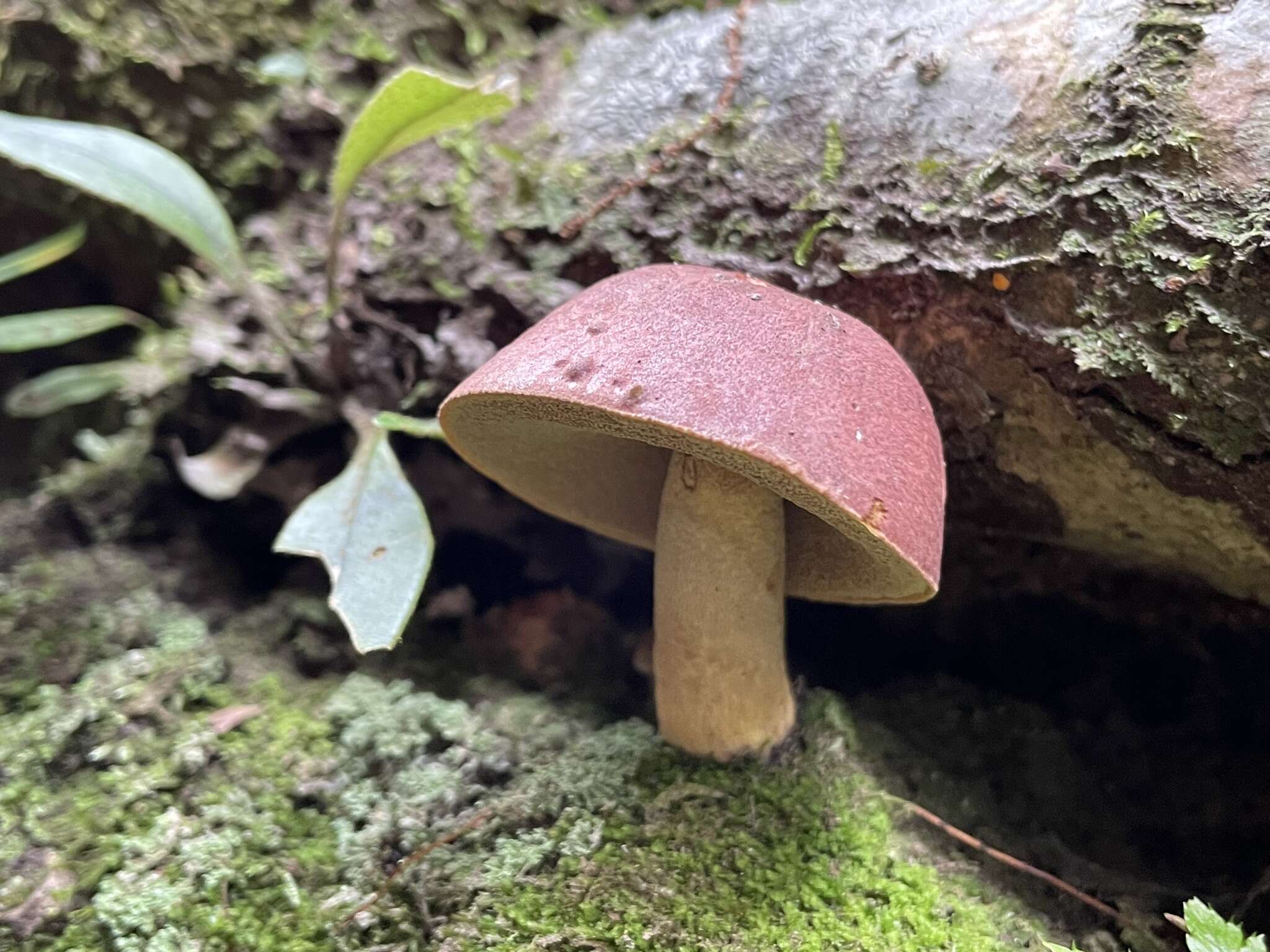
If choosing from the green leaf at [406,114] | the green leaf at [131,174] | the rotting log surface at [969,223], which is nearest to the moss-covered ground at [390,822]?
the rotting log surface at [969,223]

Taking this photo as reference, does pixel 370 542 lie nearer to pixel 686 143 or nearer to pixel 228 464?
pixel 228 464

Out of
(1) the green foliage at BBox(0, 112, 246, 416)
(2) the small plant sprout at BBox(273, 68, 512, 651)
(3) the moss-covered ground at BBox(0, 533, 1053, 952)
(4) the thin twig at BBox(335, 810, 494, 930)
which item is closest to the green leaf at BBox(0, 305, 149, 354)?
(1) the green foliage at BBox(0, 112, 246, 416)

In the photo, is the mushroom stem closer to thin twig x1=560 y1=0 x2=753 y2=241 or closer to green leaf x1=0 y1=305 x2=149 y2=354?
thin twig x1=560 y1=0 x2=753 y2=241

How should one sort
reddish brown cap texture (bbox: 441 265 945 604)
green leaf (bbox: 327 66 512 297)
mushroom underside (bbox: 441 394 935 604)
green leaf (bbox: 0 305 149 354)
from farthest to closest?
green leaf (bbox: 0 305 149 354) < green leaf (bbox: 327 66 512 297) < mushroom underside (bbox: 441 394 935 604) < reddish brown cap texture (bbox: 441 265 945 604)

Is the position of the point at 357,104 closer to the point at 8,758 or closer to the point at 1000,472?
the point at 8,758

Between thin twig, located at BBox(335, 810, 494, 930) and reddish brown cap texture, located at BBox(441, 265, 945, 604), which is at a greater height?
reddish brown cap texture, located at BBox(441, 265, 945, 604)

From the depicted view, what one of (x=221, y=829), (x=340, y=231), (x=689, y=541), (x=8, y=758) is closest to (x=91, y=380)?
(x=340, y=231)

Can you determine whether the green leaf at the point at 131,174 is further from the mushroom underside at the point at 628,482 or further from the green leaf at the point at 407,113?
the mushroom underside at the point at 628,482
